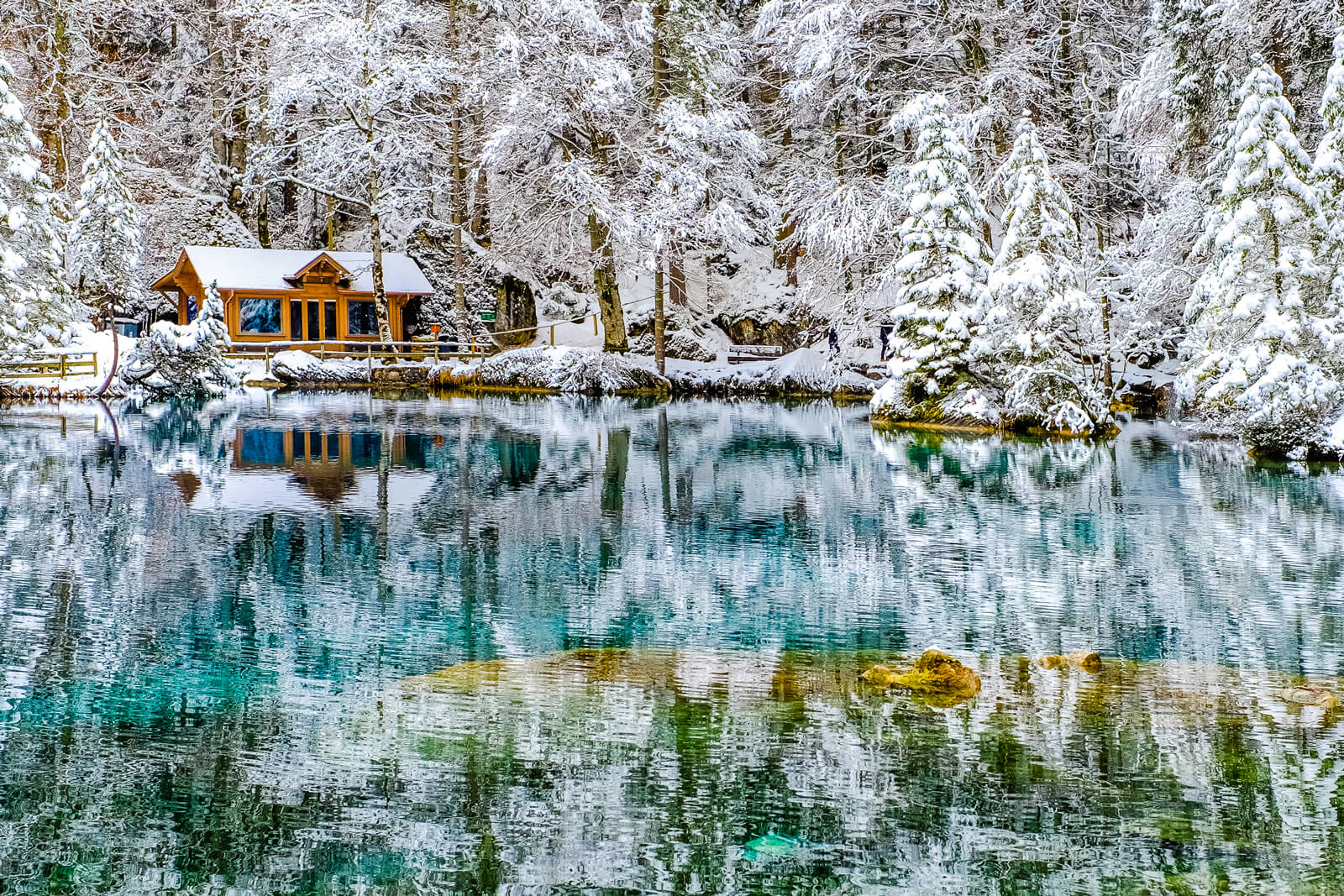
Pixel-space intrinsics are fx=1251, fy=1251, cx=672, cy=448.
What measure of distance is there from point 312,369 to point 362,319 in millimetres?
6791

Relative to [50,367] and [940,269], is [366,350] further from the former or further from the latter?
[940,269]

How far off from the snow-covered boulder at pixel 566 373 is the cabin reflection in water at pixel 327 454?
13941 millimetres

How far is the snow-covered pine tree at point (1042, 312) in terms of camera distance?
25.3m

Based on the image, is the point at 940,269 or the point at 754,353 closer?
the point at 940,269

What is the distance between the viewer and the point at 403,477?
1845 centimetres

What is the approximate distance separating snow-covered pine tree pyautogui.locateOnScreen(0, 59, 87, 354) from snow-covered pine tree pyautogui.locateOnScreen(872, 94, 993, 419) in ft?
76.2

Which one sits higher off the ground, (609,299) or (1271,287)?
(609,299)

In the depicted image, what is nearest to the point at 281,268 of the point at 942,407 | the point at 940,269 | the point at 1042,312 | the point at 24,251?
Answer: the point at 24,251

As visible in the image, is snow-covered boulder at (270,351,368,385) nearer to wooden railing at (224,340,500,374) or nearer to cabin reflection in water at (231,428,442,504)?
wooden railing at (224,340,500,374)

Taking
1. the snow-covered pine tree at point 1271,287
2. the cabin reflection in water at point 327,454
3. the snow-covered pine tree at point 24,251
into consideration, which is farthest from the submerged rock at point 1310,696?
the snow-covered pine tree at point 24,251

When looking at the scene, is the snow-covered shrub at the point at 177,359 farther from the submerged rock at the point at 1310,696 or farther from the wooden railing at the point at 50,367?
the submerged rock at the point at 1310,696

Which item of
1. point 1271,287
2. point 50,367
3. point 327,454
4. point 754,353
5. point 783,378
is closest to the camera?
point 1271,287

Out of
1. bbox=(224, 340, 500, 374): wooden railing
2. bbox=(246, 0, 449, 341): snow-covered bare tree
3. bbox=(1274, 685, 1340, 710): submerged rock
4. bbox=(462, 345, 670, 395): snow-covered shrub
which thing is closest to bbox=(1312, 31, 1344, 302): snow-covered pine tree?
bbox=(1274, 685, 1340, 710): submerged rock

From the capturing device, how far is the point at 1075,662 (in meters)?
8.49
